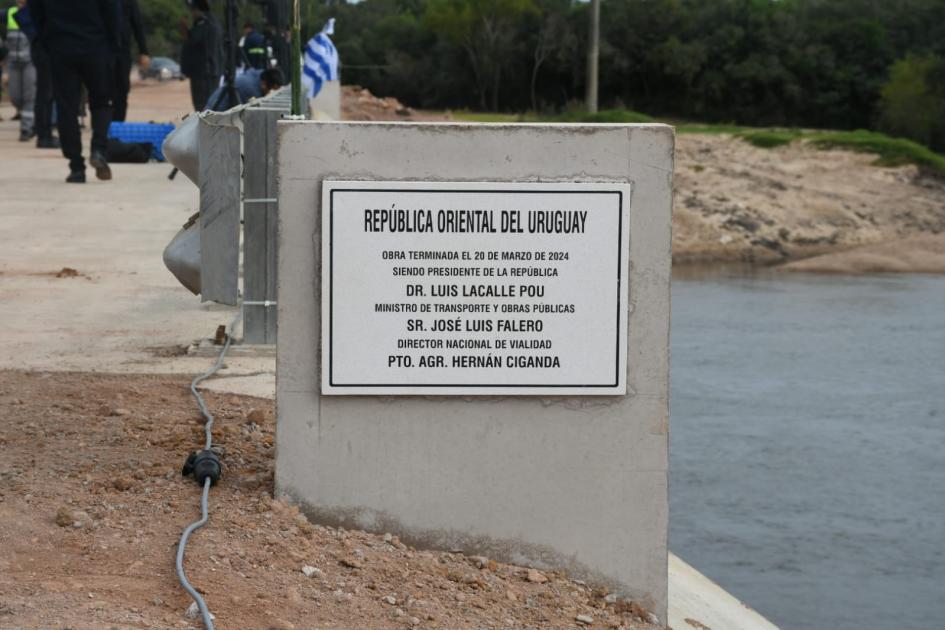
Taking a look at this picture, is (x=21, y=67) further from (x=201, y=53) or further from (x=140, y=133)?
(x=201, y=53)

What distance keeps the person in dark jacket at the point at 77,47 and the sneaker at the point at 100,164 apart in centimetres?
64

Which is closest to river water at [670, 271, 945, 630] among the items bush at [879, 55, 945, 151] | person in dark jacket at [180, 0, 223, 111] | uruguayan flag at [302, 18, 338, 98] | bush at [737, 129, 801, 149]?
uruguayan flag at [302, 18, 338, 98]

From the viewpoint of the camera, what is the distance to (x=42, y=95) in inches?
787

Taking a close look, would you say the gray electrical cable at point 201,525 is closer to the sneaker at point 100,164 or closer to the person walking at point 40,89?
the sneaker at point 100,164

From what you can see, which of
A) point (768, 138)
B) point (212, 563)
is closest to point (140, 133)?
point (212, 563)

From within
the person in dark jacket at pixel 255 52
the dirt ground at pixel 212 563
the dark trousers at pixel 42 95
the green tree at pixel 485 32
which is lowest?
Answer: the dirt ground at pixel 212 563

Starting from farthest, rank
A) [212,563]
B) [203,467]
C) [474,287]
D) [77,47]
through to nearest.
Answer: [77,47] < [203,467] < [474,287] < [212,563]

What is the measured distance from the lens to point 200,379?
7340mm

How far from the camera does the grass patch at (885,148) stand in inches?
1249

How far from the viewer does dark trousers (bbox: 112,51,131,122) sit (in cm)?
1795

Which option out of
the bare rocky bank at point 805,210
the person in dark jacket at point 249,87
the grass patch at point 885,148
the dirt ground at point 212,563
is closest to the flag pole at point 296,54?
the dirt ground at point 212,563

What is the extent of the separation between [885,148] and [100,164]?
20.6m

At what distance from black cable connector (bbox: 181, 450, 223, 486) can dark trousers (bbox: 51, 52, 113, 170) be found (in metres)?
9.80

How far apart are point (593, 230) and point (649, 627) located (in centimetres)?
123
